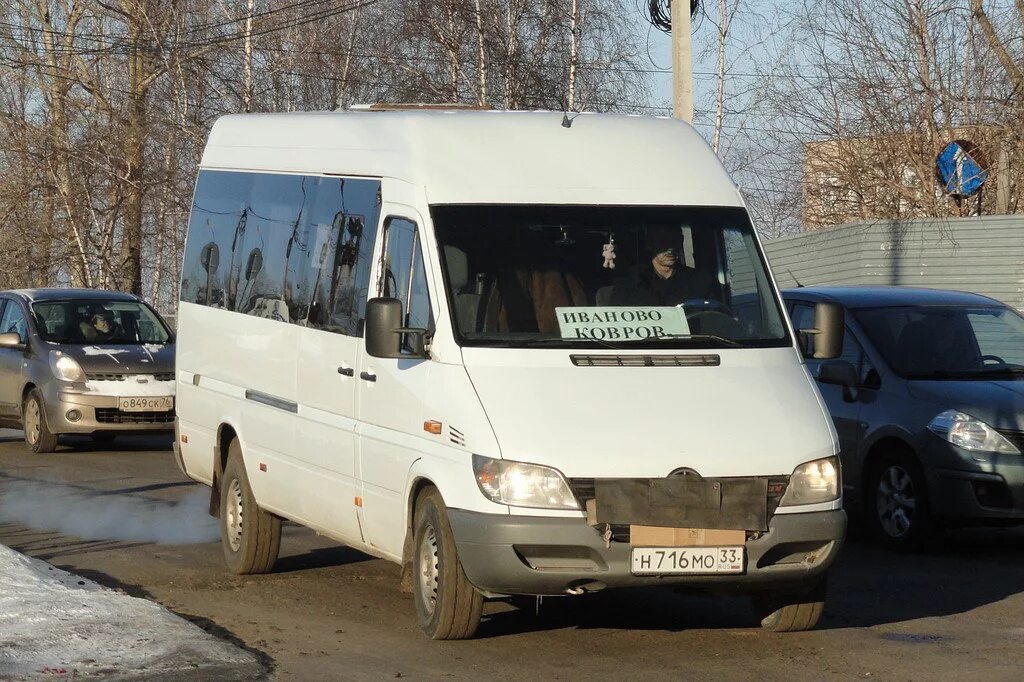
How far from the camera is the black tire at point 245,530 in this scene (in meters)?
9.84

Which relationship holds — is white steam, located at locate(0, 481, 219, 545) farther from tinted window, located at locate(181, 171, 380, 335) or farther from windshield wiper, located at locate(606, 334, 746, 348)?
windshield wiper, located at locate(606, 334, 746, 348)

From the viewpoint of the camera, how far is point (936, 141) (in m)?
24.3

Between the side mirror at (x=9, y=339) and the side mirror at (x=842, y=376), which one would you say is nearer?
the side mirror at (x=842, y=376)

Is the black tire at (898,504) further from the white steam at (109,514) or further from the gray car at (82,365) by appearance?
the gray car at (82,365)

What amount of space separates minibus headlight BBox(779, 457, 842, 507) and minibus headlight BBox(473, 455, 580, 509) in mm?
967

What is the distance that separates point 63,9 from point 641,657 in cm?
3831

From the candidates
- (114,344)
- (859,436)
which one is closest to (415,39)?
(114,344)

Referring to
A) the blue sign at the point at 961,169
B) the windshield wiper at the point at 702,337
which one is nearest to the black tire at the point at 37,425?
the windshield wiper at the point at 702,337

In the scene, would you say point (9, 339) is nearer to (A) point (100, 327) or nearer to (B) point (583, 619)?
(A) point (100, 327)

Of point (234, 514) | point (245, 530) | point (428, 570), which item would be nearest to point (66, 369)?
point (234, 514)

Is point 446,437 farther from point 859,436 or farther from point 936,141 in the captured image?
→ point 936,141

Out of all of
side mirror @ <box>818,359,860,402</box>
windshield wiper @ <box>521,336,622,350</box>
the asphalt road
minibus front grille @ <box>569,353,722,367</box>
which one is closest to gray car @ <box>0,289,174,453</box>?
the asphalt road

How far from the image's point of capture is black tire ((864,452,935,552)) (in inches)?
427

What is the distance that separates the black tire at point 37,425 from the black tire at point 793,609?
11574 millimetres
